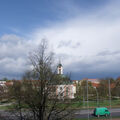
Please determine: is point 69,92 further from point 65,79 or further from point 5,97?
point 5,97

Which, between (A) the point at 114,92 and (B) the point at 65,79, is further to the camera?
(A) the point at 114,92

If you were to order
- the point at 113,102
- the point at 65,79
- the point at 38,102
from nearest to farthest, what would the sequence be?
1. the point at 38,102
2. the point at 65,79
3. the point at 113,102

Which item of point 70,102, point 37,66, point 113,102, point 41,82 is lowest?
point 113,102

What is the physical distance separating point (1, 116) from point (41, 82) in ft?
9.05

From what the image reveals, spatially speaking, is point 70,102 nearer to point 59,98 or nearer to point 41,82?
point 59,98

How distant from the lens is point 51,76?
8.56 meters

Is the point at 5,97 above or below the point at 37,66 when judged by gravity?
below

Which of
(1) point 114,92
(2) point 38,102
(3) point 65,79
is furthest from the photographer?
(1) point 114,92

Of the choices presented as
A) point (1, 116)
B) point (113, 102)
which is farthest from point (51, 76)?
point (113, 102)

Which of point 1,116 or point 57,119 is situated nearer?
point 57,119

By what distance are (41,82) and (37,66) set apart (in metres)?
0.71

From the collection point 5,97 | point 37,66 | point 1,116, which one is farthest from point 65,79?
point 1,116

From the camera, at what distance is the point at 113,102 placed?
33.7 m

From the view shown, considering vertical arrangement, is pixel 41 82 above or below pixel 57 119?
above
